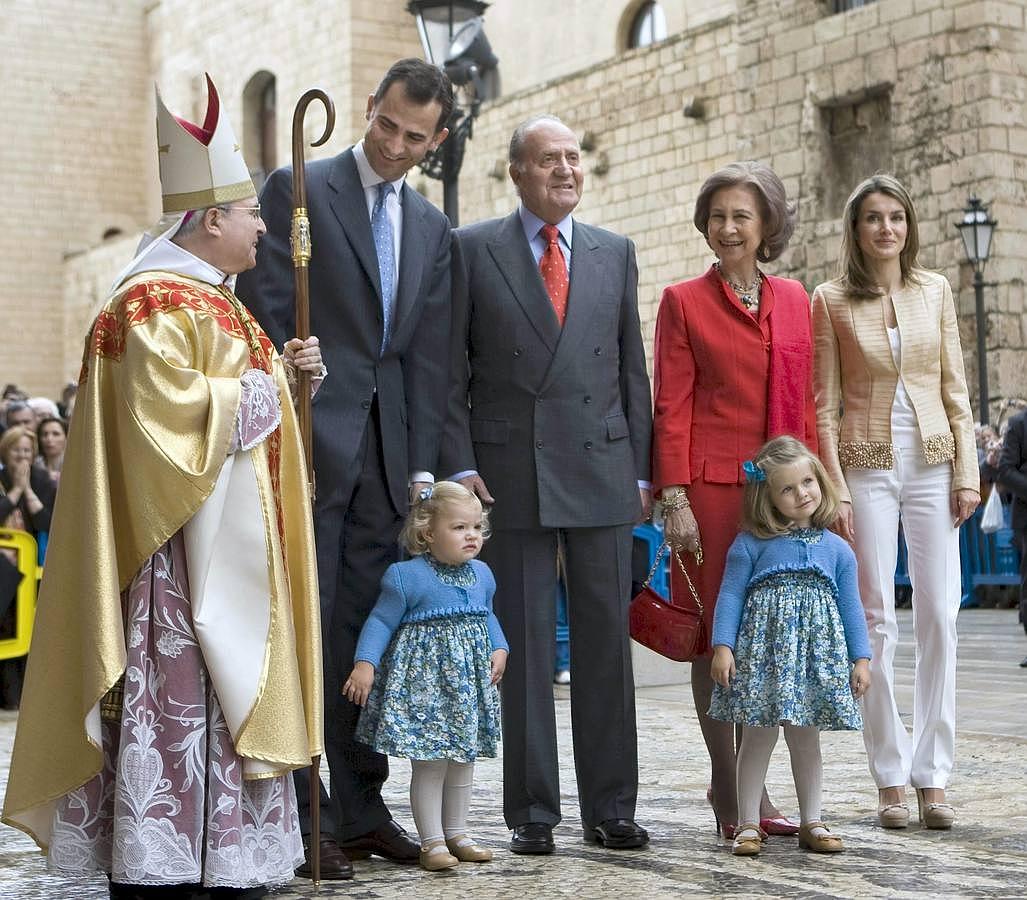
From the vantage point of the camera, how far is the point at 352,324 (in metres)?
4.42

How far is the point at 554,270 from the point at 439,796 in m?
1.45

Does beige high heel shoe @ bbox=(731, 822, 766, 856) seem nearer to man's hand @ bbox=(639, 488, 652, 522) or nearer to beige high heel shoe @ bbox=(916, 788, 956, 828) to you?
beige high heel shoe @ bbox=(916, 788, 956, 828)

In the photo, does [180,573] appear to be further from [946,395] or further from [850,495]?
[946,395]

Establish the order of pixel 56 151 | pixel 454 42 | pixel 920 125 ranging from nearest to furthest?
pixel 454 42
pixel 920 125
pixel 56 151

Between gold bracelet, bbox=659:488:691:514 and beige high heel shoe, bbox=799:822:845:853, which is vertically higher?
gold bracelet, bbox=659:488:691:514

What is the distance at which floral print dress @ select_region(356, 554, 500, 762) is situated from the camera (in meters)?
4.20

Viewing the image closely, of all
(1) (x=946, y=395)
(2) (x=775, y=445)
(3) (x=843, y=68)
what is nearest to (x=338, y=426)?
(2) (x=775, y=445)

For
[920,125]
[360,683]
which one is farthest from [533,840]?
[920,125]

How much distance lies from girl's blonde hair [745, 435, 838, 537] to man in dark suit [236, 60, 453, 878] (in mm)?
846

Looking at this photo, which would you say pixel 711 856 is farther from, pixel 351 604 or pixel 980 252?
pixel 980 252

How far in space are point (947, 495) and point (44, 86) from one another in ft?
103

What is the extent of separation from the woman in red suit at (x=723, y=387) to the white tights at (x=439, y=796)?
0.69 m

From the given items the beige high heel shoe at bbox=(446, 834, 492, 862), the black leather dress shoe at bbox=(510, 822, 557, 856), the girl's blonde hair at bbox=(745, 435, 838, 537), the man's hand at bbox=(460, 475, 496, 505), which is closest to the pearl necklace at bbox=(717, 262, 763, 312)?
the girl's blonde hair at bbox=(745, 435, 838, 537)

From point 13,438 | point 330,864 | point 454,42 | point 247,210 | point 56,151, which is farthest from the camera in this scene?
point 56,151
